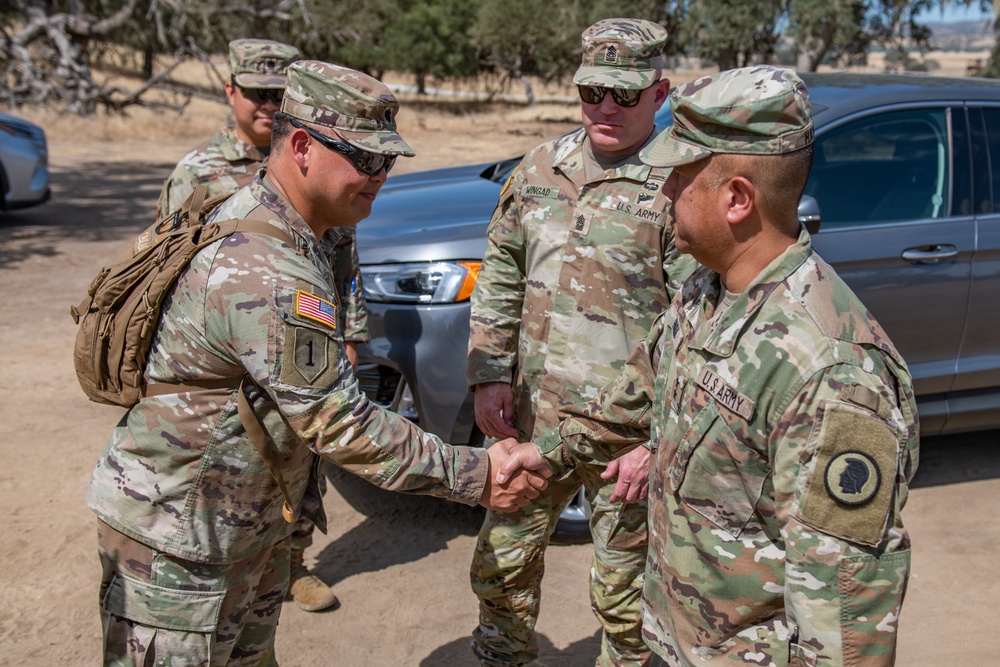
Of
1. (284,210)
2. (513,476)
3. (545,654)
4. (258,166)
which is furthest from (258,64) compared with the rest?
(545,654)

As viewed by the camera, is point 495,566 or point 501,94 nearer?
point 495,566

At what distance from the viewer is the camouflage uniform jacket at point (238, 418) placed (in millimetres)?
1998

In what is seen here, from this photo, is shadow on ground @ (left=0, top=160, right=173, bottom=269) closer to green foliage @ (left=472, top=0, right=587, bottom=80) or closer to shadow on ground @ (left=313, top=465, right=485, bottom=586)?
shadow on ground @ (left=313, top=465, right=485, bottom=586)

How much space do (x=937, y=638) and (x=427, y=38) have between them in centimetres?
3132

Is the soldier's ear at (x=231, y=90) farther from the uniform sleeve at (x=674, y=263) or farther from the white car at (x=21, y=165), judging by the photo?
the white car at (x=21, y=165)

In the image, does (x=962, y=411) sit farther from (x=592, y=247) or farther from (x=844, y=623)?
(x=844, y=623)

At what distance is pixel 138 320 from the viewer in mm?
2072

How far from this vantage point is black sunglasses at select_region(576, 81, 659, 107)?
271 cm

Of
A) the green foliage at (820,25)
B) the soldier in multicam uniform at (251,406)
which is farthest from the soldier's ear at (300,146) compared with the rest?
the green foliage at (820,25)

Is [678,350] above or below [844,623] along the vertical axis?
above

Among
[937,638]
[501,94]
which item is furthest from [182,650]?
[501,94]

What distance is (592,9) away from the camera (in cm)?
2783

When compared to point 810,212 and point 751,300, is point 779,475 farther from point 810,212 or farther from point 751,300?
point 810,212

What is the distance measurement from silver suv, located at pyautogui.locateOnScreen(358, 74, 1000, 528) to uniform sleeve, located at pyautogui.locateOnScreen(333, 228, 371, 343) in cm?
32
